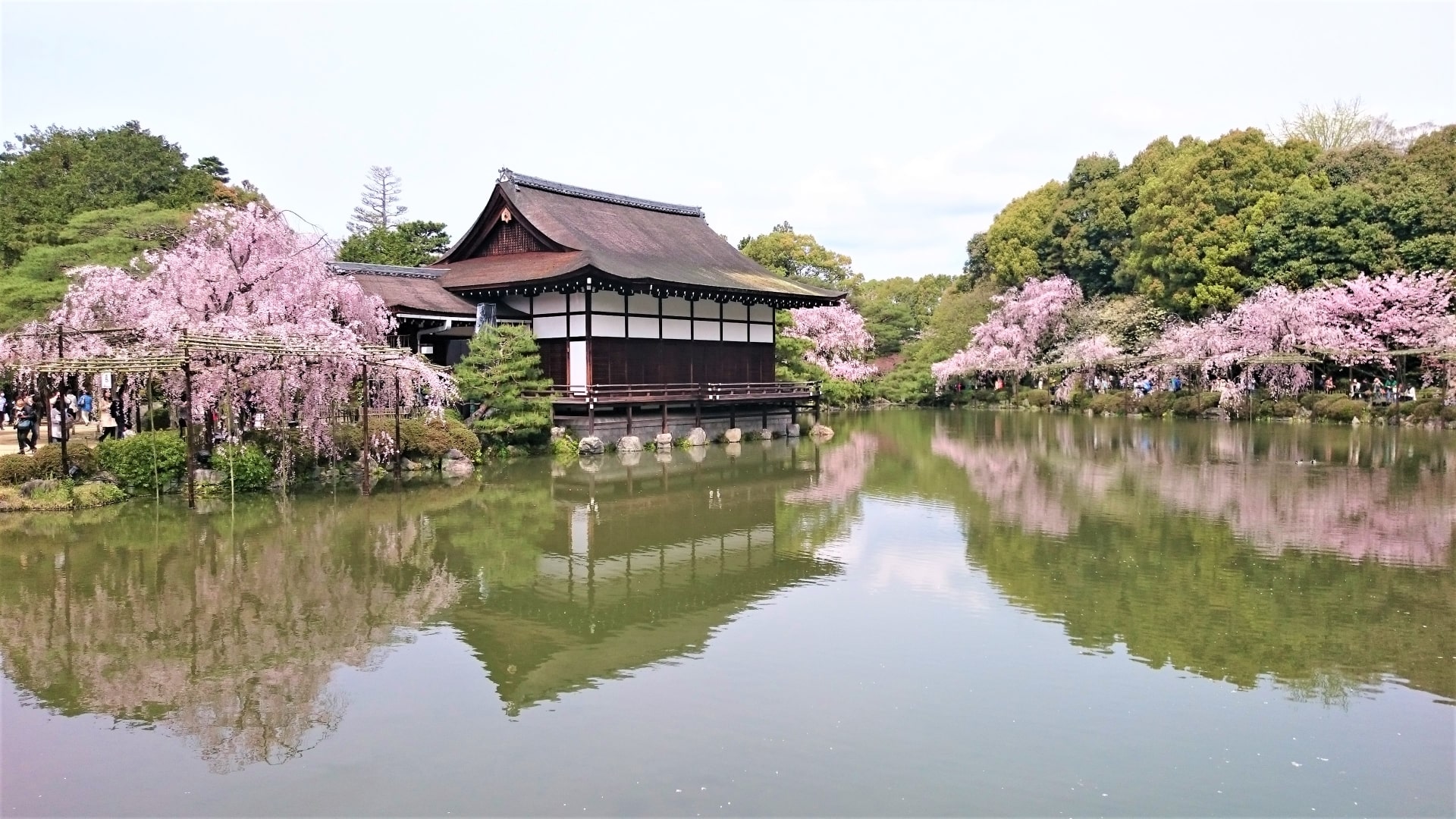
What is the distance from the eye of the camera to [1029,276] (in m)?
48.8

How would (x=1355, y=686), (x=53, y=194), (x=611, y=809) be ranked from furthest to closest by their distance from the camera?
(x=53, y=194) → (x=1355, y=686) → (x=611, y=809)

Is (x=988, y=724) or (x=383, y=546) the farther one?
(x=383, y=546)

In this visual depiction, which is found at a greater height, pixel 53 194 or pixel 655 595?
pixel 53 194

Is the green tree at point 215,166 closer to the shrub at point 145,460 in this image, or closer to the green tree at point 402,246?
the green tree at point 402,246

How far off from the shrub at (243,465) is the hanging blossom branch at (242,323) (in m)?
0.70

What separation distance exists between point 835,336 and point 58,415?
3502cm

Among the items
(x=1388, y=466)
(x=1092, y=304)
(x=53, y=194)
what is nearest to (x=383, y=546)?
(x=1388, y=466)

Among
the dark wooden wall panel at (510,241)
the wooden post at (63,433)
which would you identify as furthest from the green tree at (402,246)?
the wooden post at (63,433)

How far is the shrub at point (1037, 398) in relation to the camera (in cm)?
4475

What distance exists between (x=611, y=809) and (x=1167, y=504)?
42.4 ft

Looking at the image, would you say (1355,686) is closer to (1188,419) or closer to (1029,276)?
(1188,419)

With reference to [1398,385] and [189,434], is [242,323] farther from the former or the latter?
[1398,385]

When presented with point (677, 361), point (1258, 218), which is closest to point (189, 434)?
point (677, 361)

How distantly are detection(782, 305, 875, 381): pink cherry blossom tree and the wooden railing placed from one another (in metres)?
15.4
